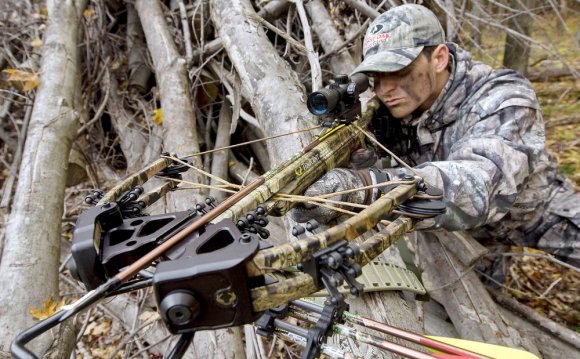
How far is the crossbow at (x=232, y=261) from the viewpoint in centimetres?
119

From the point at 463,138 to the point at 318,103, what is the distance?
0.96 m

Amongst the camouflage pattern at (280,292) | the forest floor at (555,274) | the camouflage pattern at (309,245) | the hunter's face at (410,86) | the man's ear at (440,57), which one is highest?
the man's ear at (440,57)

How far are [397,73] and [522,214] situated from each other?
1.42 meters

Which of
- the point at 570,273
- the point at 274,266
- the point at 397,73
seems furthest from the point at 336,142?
the point at 570,273

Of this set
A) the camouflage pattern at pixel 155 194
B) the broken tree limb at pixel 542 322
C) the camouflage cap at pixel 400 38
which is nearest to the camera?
the camouflage pattern at pixel 155 194

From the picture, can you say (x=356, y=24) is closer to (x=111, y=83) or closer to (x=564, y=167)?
(x=111, y=83)

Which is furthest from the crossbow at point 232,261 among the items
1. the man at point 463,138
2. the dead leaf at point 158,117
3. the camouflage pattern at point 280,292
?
the dead leaf at point 158,117

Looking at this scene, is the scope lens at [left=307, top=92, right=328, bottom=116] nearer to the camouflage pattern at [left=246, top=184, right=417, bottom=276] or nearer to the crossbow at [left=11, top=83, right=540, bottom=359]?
the crossbow at [left=11, top=83, right=540, bottom=359]

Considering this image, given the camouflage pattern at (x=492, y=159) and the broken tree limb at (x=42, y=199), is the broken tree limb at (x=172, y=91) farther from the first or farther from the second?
the camouflage pattern at (x=492, y=159)

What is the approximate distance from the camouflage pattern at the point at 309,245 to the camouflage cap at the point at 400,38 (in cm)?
136

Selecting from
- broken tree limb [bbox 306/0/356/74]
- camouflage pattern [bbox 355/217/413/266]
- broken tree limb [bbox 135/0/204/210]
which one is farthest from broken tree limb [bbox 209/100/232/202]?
camouflage pattern [bbox 355/217/413/266]

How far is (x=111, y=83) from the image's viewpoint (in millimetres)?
4922

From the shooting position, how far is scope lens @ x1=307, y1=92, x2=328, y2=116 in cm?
228

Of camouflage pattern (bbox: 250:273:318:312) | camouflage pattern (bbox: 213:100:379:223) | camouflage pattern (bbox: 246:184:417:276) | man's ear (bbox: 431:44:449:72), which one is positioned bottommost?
camouflage pattern (bbox: 250:273:318:312)
